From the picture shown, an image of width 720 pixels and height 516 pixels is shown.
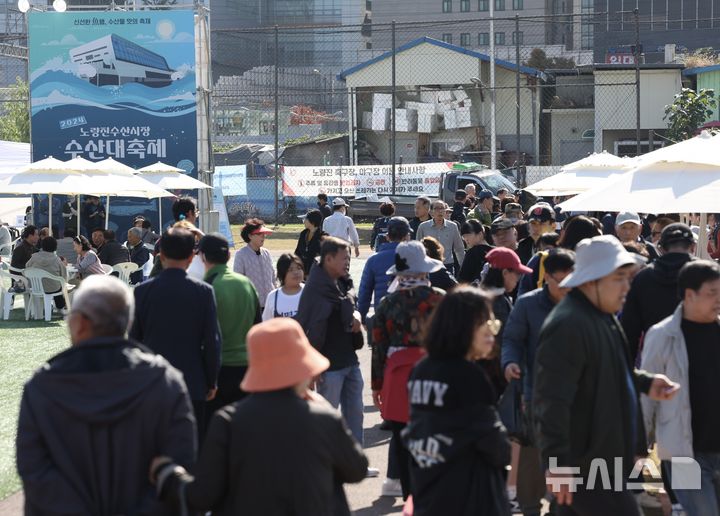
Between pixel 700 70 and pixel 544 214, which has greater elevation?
pixel 700 70

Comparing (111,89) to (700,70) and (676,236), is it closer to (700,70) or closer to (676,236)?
(676,236)

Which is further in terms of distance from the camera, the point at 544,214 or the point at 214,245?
the point at 544,214

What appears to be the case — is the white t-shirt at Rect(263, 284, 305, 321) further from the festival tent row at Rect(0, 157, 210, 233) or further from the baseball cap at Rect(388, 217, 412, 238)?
the festival tent row at Rect(0, 157, 210, 233)

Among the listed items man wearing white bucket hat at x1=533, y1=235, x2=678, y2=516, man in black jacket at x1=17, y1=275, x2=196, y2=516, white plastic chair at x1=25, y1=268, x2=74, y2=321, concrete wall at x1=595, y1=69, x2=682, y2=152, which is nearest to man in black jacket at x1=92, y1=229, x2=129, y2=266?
white plastic chair at x1=25, y1=268, x2=74, y2=321

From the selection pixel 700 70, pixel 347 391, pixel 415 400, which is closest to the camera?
pixel 415 400

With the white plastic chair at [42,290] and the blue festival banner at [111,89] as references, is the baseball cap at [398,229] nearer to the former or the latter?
the white plastic chair at [42,290]

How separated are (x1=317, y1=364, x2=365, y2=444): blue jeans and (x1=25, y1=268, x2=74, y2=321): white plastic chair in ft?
32.3

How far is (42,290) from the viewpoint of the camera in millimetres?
17297

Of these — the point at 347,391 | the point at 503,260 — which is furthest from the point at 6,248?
the point at 503,260

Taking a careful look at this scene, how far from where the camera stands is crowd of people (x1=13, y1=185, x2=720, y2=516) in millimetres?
3957

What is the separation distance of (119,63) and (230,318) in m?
20.5

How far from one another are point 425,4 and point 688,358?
243ft

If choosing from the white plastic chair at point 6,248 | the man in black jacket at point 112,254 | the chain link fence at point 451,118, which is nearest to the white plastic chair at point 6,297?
the man in black jacket at point 112,254

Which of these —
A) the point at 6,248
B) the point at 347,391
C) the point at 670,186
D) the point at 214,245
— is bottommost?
the point at 347,391
